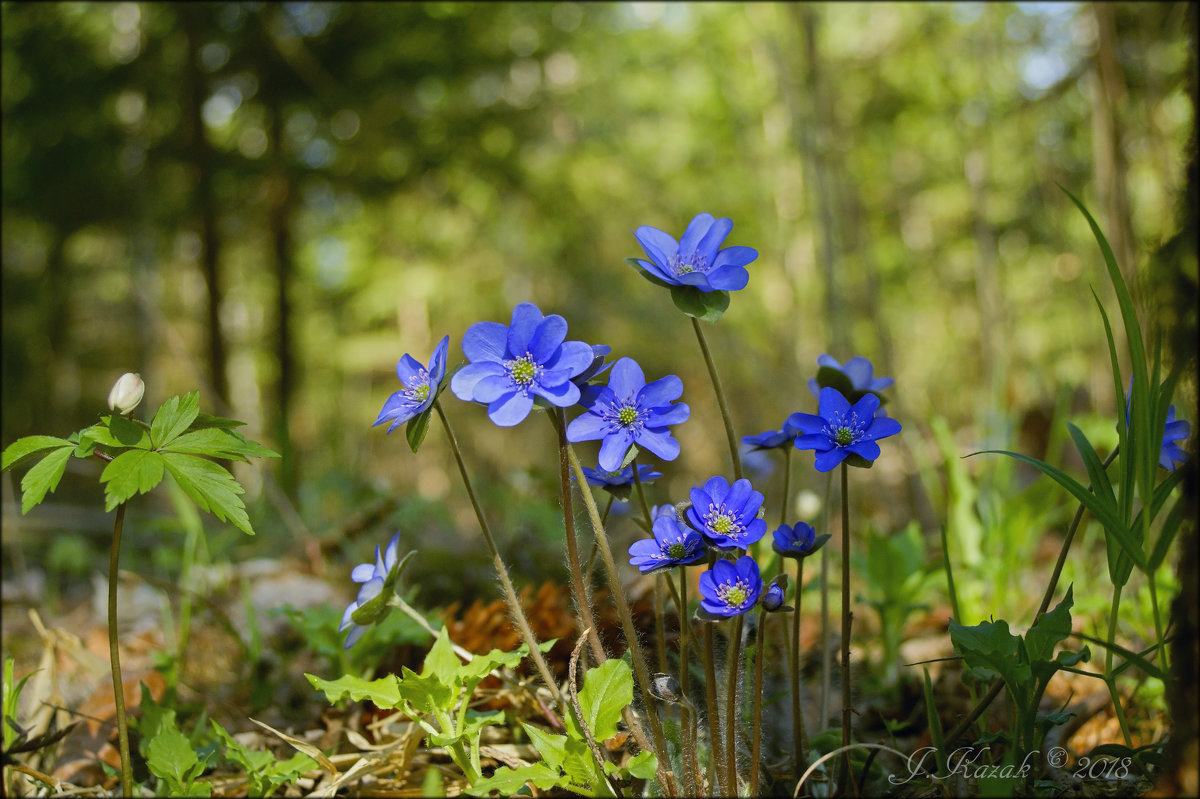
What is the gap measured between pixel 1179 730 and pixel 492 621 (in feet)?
3.66

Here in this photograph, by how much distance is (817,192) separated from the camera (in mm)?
3303

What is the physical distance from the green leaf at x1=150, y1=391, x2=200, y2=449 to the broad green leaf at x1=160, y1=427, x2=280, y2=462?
0.04 ft

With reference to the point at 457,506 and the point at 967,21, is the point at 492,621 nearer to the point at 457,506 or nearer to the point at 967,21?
the point at 457,506

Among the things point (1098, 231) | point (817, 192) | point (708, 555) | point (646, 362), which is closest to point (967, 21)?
point (817, 192)

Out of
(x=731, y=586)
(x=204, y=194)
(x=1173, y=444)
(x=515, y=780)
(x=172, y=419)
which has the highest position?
(x=204, y=194)

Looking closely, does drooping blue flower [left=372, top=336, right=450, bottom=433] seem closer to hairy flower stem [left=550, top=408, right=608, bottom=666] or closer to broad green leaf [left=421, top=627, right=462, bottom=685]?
hairy flower stem [left=550, top=408, right=608, bottom=666]

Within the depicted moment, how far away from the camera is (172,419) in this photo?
1046 mm

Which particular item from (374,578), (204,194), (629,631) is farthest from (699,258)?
(204,194)

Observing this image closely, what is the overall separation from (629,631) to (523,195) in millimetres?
6786

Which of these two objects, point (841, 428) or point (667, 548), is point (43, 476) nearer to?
point (667, 548)

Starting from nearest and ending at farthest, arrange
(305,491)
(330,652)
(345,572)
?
(330,652), (345,572), (305,491)

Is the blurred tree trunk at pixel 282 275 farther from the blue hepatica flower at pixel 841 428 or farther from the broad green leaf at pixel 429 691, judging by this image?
the blue hepatica flower at pixel 841 428

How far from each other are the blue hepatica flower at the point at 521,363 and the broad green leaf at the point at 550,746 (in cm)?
44

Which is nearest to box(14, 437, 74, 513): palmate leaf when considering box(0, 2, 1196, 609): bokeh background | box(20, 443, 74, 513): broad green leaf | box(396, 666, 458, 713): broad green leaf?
box(20, 443, 74, 513): broad green leaf
